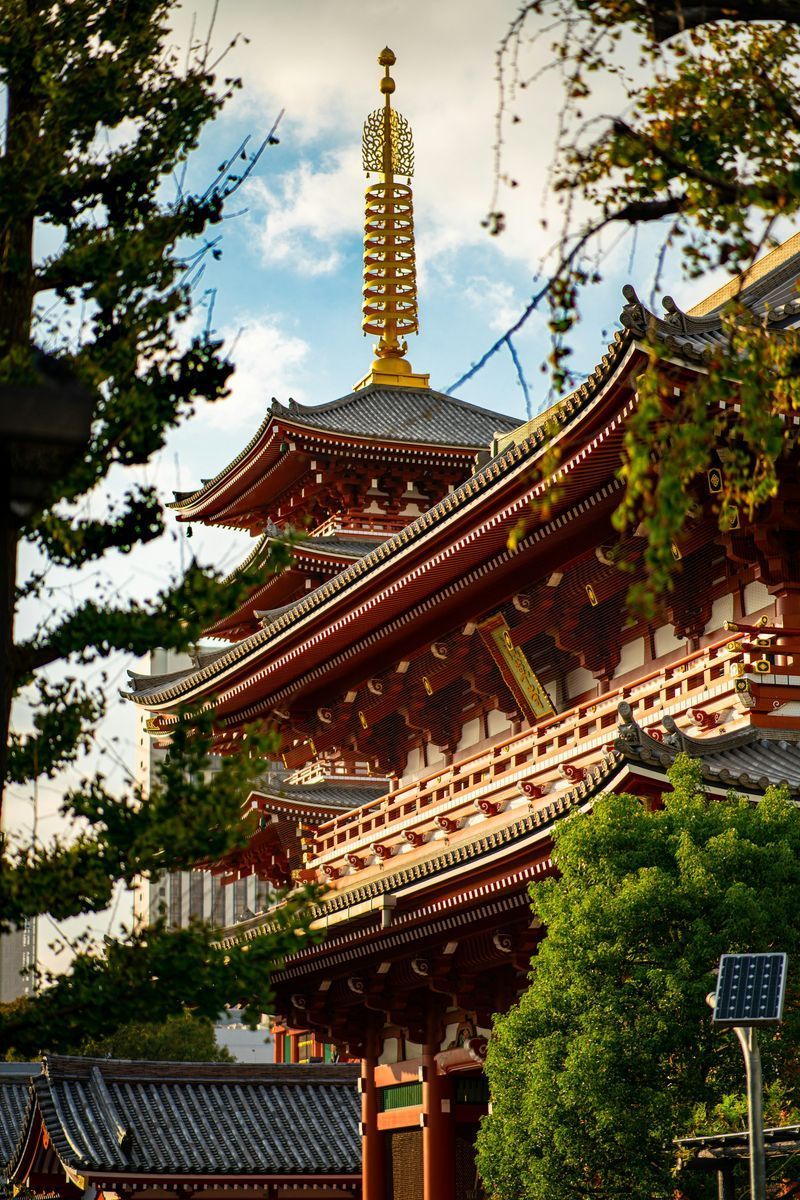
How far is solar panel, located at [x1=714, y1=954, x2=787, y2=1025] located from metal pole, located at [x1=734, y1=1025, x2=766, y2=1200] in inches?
4.0

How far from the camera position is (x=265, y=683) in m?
26.0

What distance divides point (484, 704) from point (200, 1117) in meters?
10.4

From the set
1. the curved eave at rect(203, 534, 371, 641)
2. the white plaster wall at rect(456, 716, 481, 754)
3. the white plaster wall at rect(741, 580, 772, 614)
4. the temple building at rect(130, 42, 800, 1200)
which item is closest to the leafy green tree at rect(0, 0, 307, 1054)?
the temple building at rect(130, 42, 800, 1200)

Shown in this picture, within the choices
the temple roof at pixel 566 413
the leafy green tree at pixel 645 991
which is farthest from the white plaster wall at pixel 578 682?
the leafy green tree at pixel 645 991

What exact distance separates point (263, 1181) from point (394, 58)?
25958 mm

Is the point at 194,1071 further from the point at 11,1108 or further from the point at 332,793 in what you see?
the point at 11,1108

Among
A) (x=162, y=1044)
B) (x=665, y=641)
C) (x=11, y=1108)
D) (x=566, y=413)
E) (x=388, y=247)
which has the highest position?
(x=388, y=247)

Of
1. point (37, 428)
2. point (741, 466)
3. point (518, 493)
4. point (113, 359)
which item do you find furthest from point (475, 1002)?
point (37, 428)

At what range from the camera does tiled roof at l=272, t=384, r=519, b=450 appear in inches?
1393

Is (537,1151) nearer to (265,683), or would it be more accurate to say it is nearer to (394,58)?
(265,683)

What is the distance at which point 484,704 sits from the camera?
23516 mm

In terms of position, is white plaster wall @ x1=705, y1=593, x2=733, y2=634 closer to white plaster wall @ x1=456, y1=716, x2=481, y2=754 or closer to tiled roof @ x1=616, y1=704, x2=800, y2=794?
tiled roof @ x1=616, y1=704, x2=800, y2=794

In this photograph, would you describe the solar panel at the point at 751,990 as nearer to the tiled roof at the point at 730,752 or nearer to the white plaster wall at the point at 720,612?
the tiled roof at the point at 730,752

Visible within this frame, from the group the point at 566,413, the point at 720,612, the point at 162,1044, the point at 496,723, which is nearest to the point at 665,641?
the point at 720,612
